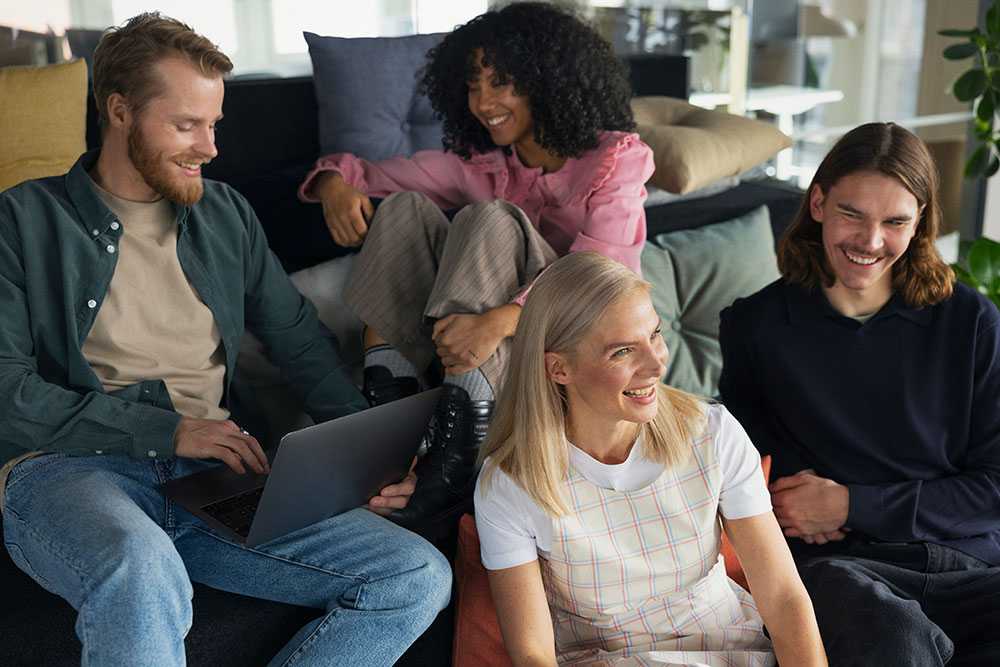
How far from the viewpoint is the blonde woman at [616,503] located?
1.48m

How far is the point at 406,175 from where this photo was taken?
2.36 metres

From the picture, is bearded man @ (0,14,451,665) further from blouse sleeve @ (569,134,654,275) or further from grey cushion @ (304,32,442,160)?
grey cushion @ (304,32,442,160)

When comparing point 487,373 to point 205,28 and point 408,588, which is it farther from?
point 205,28

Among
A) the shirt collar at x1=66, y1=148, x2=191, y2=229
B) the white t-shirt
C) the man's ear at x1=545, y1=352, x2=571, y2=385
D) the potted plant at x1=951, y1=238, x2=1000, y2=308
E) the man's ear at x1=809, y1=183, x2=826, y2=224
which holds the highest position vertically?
the shirt collar at x1=66, y1=148, x2=191, y2=229

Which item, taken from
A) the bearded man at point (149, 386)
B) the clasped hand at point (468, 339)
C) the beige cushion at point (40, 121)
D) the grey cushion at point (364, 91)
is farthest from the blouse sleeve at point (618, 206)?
the beige cushion at point (40, 121)

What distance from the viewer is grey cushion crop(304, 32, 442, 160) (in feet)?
8.64

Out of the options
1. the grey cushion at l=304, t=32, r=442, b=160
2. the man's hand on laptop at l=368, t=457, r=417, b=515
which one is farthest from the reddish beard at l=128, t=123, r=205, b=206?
the grey cushion at l=304, t=32, r=442, b=160

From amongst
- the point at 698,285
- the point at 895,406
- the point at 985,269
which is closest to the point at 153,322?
the point at 895,406

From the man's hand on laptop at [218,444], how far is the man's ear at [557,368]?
488 millimetres

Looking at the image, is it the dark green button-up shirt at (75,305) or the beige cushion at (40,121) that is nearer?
the dark green button-up shirt at (75,305)

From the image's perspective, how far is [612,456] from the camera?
1.57m

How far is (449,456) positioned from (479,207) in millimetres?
447

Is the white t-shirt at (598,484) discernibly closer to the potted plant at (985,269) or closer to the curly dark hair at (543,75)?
the curly dark hair at (543,75)

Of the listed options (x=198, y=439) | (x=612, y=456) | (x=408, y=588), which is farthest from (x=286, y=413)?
(x=612, y=456)
